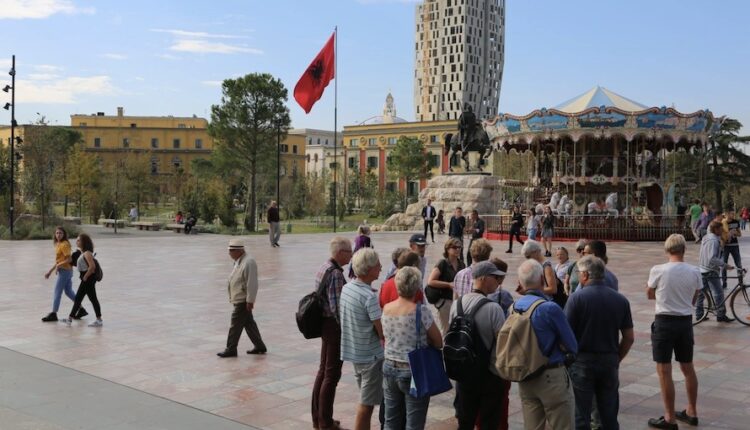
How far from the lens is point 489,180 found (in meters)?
32.9

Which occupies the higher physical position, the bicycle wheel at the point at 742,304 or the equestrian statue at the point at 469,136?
the equestrian statue at the point at 469,136

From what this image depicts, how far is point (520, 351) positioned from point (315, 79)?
26.3m

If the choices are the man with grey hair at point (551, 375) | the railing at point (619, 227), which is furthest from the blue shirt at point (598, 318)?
the railing at point (619, 227)

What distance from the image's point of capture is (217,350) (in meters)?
8.66

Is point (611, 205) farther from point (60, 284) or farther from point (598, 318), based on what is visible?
point (598, 318)

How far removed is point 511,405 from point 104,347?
17.2ft

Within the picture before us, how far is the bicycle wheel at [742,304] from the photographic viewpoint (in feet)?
34.3

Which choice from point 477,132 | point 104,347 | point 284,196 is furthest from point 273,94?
point 104,347

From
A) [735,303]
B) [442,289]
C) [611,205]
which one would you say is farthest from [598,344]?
[611,205]

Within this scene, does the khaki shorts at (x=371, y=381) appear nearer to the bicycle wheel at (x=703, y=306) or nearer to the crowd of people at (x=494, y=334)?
the crowd of people at (x=494, y=334)

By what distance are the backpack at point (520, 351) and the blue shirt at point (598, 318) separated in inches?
28.5

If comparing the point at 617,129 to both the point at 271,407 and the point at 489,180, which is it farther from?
the point at 271,407

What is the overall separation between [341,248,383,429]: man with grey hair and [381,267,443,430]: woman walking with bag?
1.01 feet

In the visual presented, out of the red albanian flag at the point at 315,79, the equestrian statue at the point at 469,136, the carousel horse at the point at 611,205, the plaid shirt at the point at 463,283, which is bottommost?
the plaid shirt at the point at 463,283
